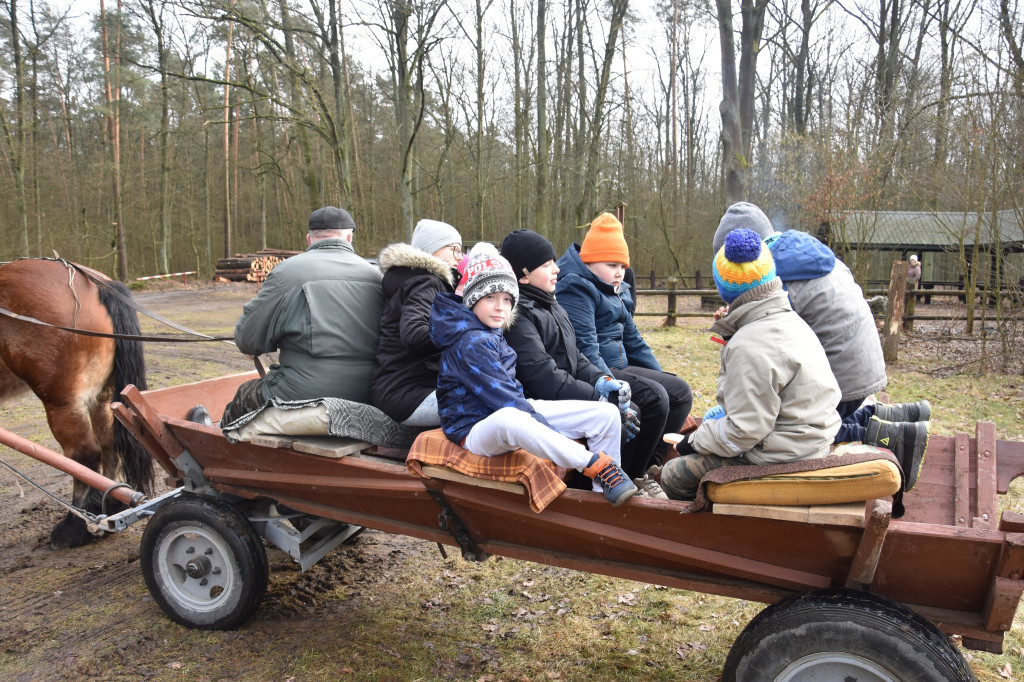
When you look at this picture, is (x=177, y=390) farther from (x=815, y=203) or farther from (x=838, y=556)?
(x=815, y=203)

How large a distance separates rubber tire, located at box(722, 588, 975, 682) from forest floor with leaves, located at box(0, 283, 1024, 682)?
0.93 m

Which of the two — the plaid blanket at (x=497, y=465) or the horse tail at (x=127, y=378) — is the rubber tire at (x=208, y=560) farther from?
the horse tail at (x=127, y=378)

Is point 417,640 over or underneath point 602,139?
underneath

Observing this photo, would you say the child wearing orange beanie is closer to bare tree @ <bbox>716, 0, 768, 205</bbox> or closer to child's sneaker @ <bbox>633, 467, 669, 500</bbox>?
child's sneaker @ <bbox>633, 467, 669, 500</bbox>

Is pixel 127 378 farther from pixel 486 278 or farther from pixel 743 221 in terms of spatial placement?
pixel 743 221

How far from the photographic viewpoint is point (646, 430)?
10.9 ft

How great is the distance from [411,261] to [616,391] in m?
1.14

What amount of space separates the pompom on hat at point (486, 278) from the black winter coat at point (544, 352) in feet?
1.09

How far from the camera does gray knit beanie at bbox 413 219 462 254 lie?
3.66 m

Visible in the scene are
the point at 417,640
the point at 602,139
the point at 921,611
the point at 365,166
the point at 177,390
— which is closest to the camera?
the point at 921,611

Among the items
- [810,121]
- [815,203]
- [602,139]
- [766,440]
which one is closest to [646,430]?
[766,440]

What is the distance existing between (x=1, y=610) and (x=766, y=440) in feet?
12.8

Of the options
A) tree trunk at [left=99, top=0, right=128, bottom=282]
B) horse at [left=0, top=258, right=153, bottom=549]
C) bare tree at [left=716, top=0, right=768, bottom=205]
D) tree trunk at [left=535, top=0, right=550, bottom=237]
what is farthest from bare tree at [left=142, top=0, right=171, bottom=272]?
horse at [left=0, top=258, right=153, bottom=549]

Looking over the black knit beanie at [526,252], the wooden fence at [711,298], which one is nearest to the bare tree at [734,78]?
the wooden fence at [711,298]
